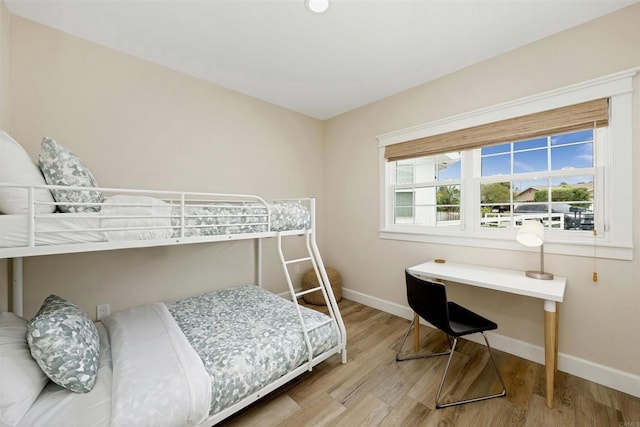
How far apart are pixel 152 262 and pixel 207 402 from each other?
1505 millimetres

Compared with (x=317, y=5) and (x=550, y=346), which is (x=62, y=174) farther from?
(x=550, y=346)

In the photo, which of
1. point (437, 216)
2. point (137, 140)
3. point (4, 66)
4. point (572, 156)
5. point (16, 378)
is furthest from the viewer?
→ point (437, 216)

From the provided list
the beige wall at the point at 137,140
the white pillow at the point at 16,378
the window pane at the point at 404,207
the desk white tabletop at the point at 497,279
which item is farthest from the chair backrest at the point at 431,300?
the white pillow at the point at 16,378

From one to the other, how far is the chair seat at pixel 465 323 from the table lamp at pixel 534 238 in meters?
0.55

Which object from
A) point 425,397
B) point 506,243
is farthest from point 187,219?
point 506,243

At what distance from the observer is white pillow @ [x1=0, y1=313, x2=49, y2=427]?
3.11 feet

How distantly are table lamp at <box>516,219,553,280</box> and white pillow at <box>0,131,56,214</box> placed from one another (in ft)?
9.73

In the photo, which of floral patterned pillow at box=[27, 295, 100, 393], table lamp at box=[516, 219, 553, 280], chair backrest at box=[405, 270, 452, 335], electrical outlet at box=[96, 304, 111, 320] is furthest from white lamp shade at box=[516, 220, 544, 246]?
electrical outlet at box=[96, 304, 111, 320]

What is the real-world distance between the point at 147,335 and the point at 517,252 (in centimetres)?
279

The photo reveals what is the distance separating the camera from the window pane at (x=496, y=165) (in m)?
2.20

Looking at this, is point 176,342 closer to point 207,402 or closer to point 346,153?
point 207,402

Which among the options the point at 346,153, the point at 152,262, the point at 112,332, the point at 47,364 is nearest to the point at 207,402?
the point at 47,364

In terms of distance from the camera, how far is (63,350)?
1118 mm

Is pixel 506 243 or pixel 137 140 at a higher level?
pixel 137 140
